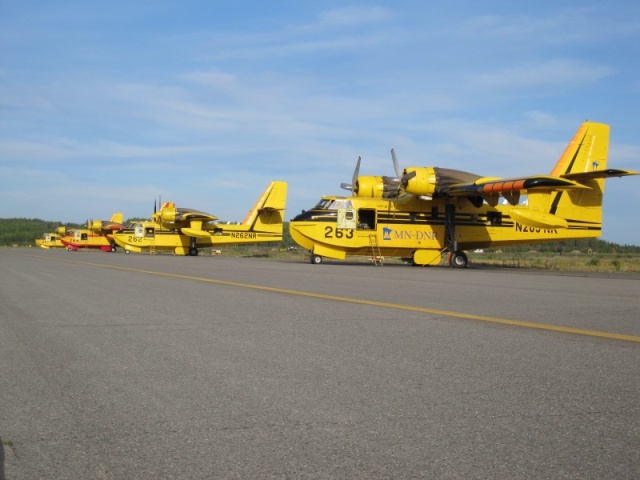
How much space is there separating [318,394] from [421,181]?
24429 millimetres

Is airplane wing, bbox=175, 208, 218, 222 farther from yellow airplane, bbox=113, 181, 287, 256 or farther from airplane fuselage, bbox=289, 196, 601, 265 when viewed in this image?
airplane fuselage, bbox=289, 196, 601, 265

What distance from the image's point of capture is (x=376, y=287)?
48.1ft

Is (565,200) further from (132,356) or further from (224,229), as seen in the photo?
(224,229)

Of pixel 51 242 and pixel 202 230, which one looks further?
pixel 51 242

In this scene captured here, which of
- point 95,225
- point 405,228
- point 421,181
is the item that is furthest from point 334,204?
A: point 95,225

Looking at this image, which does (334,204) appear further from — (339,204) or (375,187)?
(375,187)

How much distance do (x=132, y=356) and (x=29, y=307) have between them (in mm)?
5055

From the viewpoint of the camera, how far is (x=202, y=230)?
54.7 meters

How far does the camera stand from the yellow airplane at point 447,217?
28.6 m

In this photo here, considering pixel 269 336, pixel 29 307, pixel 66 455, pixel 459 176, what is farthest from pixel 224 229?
pixel 66 455

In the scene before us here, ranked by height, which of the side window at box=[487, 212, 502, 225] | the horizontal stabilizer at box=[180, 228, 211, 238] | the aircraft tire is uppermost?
the side window at box=[487, 212, 502, 225]

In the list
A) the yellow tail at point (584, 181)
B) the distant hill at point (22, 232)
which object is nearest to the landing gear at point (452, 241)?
the yellow tail at point (584, 181)

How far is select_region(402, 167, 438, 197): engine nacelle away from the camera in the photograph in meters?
28.3

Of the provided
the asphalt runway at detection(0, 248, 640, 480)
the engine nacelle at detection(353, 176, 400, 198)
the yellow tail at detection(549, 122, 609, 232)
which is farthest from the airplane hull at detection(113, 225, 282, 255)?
the asphalt runway at detection(0, 248, 640, 480)
